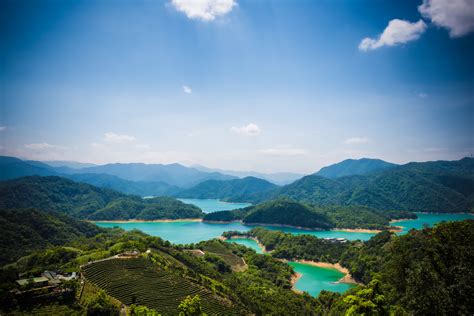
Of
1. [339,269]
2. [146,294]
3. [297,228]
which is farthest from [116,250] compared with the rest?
[297,228]

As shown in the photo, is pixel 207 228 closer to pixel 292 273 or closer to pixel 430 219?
pixel 292 273

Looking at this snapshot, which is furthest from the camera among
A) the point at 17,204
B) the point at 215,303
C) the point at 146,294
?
the point at 17,204

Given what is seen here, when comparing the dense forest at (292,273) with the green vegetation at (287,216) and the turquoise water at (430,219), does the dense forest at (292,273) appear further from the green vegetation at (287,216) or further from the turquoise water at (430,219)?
the turquoise water at (430,219)

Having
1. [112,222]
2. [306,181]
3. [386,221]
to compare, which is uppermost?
[306,181]

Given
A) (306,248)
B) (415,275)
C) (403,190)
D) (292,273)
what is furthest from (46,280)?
(403,190)

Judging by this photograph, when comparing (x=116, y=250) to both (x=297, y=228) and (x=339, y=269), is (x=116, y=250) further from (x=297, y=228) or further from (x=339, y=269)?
(x=297, y=228)

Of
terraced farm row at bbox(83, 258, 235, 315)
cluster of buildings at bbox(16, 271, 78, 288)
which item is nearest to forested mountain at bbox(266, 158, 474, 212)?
terraced farm row at bbox(83, 258, 235, 315)

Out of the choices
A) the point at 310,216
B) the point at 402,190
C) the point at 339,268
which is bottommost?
the point at 339,268

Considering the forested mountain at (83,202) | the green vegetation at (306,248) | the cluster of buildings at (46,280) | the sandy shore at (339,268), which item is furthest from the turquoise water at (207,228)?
the cluster of buildings at (46,280)
